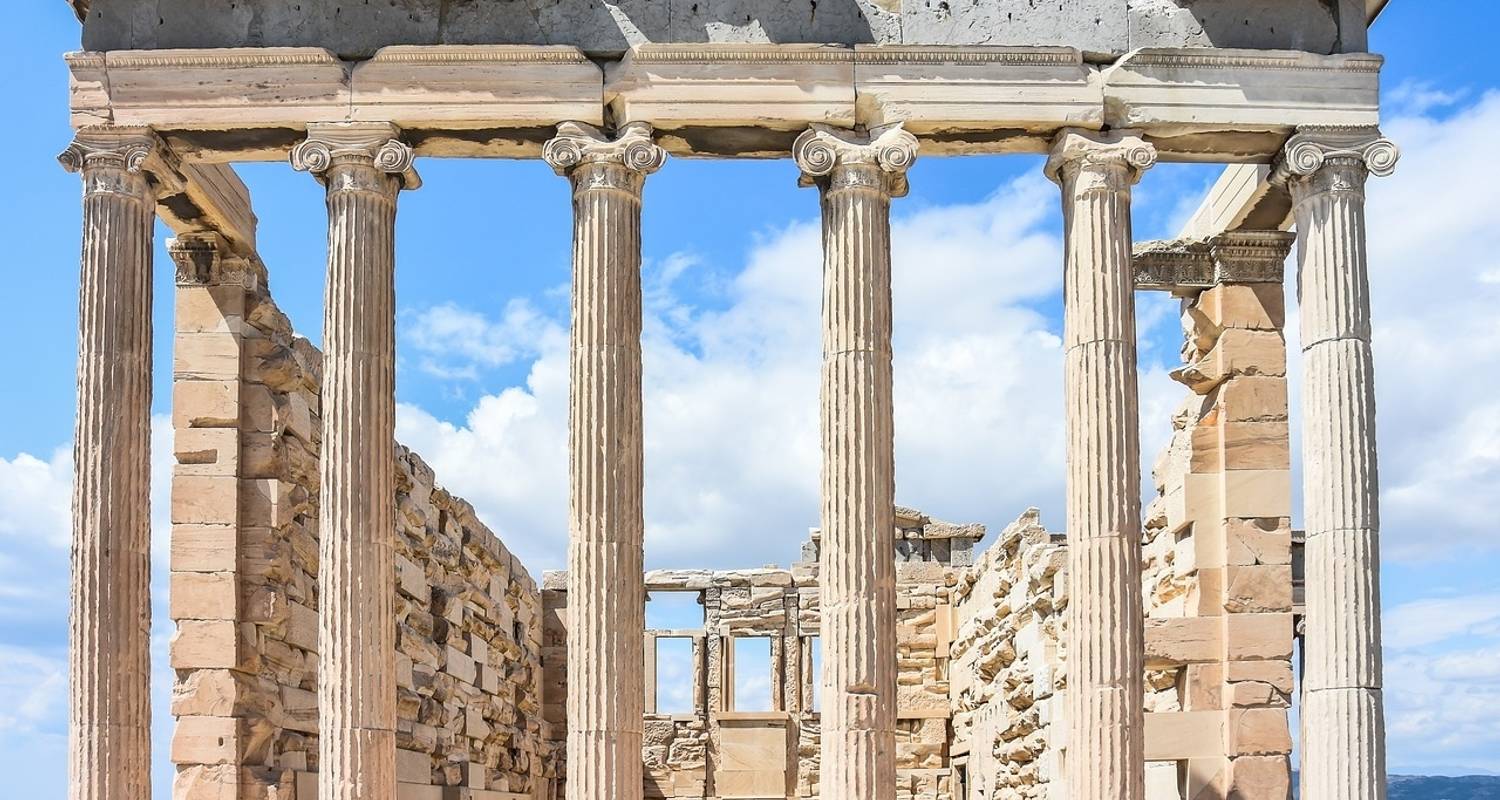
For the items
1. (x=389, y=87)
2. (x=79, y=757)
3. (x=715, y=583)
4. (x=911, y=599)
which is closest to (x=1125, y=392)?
(x=389, y=87)

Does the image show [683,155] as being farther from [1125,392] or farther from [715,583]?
[715,583]

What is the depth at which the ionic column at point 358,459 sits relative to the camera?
18922mm

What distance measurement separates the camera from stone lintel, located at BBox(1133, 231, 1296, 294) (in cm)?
2414

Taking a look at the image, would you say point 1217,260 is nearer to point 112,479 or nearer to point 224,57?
point 224,57

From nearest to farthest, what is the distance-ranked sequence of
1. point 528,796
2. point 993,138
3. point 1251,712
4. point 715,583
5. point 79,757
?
point 79,757, point 993,138, point 1251,712, point 528,796, point 715,583

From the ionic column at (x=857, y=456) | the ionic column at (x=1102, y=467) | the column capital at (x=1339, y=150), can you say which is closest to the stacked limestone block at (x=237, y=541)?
the ionic column at (x=857, y=456)

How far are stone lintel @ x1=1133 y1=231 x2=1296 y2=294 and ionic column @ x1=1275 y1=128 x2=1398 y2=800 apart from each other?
3594 mm

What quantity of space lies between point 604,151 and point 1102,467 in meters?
5.80

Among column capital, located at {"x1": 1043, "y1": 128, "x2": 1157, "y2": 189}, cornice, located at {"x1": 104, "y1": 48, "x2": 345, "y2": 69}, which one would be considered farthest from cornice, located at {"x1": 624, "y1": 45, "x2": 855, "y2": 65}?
cornice, located at {"x1": 104, "y1": 48, "x2": 345, "y2": 69}

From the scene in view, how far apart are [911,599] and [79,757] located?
17114mm

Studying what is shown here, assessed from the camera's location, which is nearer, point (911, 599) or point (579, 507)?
point (579, 507)

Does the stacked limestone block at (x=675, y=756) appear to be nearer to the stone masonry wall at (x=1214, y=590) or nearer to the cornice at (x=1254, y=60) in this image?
the stone masonry wall at (x=1214, y=590)

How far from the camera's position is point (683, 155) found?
20781 millimetres

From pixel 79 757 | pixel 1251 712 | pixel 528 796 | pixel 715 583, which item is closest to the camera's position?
pixel 79 757
